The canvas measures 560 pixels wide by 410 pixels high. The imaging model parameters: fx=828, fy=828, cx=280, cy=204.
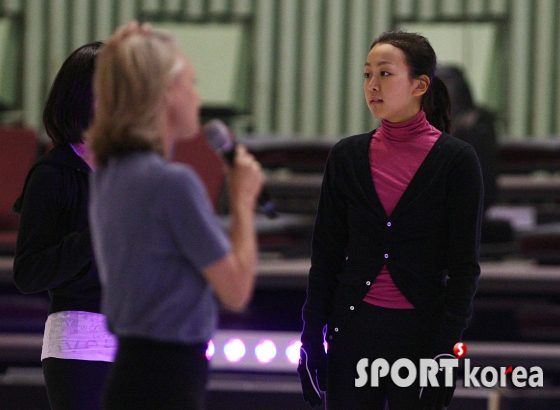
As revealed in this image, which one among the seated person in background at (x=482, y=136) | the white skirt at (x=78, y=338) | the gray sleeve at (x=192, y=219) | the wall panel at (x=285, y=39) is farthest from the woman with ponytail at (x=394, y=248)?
the wall panel at (x=285, y=39)

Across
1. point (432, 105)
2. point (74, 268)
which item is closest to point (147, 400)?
point (74, 268)

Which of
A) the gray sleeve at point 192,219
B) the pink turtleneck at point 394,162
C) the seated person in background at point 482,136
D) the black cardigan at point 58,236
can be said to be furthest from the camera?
the seated person in background at point 482,136

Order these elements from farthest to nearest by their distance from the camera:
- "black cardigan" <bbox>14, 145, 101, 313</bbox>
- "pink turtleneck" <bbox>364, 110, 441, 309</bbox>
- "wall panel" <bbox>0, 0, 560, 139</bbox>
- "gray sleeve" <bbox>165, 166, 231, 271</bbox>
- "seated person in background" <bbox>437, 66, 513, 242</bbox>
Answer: "wall panel" <bbox>0, 0, 560, 139</bbox> < "seated person in background" <bbox>437, 66, 513, 242</bbox> < "pink turtleneck" <bbox>364, 110, 441, 309</bbox> < "black cardigan" <bbox>14, 145, 101, 313</bbox> < "gray sleeve" <bbox>165, 166, 231, 271</bbox>

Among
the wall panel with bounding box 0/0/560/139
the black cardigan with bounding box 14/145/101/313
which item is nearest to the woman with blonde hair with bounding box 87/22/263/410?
the black cardigan with bounding box 14/145/101/313

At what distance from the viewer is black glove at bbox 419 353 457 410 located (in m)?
1.35

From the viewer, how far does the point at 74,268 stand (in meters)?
1.32

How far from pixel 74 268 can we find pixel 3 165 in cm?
249

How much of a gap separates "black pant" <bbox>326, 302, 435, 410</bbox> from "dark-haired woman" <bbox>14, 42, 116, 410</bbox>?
0.39 metres

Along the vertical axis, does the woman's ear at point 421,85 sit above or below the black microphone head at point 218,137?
above

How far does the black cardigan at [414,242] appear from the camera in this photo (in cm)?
138

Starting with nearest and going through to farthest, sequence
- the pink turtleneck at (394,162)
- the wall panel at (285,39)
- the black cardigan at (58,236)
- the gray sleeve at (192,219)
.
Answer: the gray sleeve at (192,219), the black cardigan at (58,236), the pink turtleneck at (394,162), the wall panel at (285,39)

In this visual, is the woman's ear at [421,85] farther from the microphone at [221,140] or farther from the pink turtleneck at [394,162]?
the microphone at [221,140]

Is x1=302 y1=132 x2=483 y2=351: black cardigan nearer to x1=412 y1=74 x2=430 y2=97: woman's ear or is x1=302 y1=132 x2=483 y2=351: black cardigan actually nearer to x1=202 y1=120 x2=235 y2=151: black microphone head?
x1=412 y1=74 x2=430 y2=97: woman's ear

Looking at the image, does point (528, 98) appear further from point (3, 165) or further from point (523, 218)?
point (3, 165)
